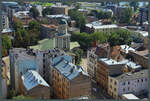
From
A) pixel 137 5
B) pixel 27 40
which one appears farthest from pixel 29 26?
pixel 137 5

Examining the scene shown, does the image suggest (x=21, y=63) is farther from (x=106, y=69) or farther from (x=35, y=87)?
(x=106, y=69)

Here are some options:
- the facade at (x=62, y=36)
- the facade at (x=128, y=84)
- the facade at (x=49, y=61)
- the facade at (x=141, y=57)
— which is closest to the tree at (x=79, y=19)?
the facade at (x=62, y=36)

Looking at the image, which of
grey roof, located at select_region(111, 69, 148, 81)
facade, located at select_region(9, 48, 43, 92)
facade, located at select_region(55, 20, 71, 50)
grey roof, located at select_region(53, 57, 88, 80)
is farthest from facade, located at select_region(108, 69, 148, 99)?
facade, located at select_region(55, 20, 71, 50)

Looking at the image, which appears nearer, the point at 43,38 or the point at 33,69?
the point at 33,69

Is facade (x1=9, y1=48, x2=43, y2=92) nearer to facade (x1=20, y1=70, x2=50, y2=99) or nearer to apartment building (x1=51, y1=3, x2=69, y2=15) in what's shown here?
facade (x1=20, y1=70, x2=50, y2=99)

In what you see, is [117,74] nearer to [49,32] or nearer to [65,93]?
[65,93]

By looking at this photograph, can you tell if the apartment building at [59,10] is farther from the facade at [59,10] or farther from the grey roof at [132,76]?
the grey roof at [132,76]
